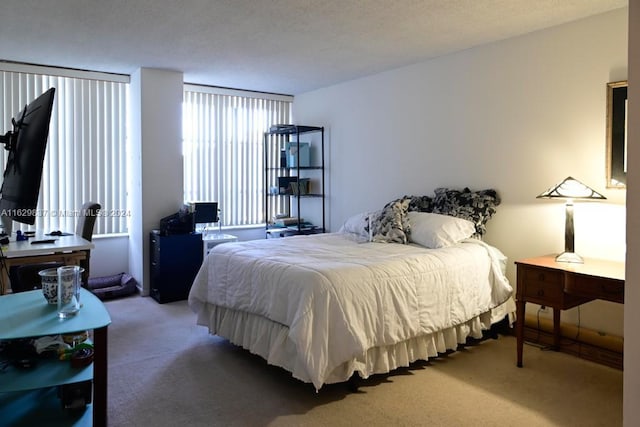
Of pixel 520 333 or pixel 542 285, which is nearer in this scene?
pixel 542 285

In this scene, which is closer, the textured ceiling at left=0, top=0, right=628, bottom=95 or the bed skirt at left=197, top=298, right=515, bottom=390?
the bed skirt at left=197, top=298, right=515, bottom=390

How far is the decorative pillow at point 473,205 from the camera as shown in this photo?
3.76 m

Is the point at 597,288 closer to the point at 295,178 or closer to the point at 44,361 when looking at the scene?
the point at 44,361

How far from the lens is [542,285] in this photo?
2977 mm

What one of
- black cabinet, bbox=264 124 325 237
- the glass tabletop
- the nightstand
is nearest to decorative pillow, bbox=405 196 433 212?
black cabinet, bbox=264 124 325 237

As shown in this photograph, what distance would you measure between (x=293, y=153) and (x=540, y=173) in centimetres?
299

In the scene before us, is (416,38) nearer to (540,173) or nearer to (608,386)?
(540,173)

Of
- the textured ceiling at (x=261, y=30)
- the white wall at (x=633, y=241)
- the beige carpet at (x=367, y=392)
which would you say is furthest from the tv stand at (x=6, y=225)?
the white wall at (x=633, y=241)

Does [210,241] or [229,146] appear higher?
[229,146]

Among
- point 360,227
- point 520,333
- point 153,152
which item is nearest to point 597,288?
point 520,333

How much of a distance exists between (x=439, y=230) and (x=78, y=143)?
3.85 m

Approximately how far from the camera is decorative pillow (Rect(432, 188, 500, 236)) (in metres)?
3.76

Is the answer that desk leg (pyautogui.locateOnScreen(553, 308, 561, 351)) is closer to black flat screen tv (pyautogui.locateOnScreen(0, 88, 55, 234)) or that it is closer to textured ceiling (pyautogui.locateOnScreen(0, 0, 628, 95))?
textured ceiling (pyautogui.locateOnScreen(0, 0, 628, 95))

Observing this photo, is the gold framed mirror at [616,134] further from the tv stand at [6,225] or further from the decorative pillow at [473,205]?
the tv stand at [6,225]
